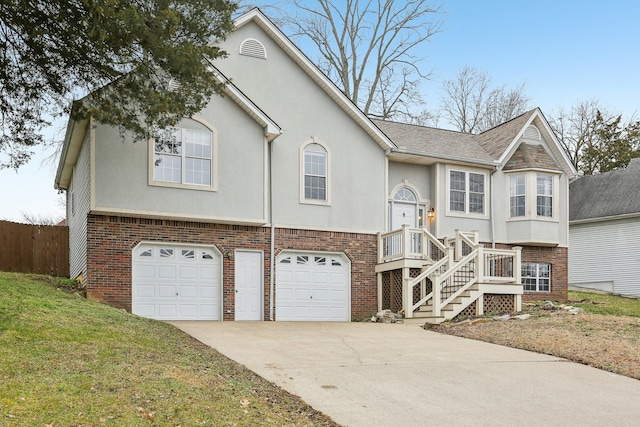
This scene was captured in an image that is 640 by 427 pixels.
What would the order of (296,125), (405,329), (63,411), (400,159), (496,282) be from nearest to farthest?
(63,411) < (405,329) < (496,282) < (296,125) < (400,159)

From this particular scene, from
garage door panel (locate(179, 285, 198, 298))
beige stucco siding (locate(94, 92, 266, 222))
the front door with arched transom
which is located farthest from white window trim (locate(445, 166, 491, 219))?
garage door panel (locate(179, 285, 198, 298))

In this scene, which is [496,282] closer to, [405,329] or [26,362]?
[405,329]

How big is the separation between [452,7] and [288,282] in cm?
2139

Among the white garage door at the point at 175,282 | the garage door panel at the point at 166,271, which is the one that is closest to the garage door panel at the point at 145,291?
the white garage door at the point at 175,282

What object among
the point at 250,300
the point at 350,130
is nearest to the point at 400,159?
the point at 350,130

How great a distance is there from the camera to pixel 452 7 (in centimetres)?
3438

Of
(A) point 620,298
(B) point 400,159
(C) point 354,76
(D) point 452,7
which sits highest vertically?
(D) point 452,7

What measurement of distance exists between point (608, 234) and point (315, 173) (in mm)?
16779

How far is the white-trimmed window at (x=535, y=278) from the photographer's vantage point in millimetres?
23531

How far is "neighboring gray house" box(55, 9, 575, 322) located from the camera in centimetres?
1702

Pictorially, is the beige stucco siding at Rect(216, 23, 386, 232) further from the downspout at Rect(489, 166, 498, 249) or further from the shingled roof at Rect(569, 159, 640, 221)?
the shingled roof at Rect(569, 159, 640, 221)

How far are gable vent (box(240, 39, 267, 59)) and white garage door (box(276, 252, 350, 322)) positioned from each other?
6071 millimetres

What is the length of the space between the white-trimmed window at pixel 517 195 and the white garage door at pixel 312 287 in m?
7.03

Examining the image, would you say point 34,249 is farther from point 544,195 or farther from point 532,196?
point 544,195
